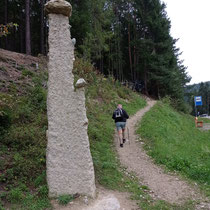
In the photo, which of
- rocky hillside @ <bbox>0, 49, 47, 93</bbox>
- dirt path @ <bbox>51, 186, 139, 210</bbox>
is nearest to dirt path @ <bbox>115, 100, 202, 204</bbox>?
dirt path @ <bbox>51, 186, 139, 210</bbox>

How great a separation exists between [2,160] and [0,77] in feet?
20.5

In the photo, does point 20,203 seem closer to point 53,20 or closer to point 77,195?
point 77,195

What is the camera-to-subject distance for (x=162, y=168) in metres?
7.36

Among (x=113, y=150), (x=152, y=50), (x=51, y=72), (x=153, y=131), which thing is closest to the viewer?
(x=51, y=72)

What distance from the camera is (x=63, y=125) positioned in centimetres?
498

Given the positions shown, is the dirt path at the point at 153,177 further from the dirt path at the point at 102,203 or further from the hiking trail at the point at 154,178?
the dirt path at the point at 102,203

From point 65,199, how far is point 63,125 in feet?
5.61

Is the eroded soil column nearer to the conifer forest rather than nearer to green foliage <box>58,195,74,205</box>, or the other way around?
green foliage <box>58,195,74,205</box>

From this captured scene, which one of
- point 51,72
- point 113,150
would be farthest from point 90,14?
point 51,72

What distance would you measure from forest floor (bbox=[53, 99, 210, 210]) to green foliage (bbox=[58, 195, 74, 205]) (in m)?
0.09

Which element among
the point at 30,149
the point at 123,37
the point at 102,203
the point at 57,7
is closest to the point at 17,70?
the point at 30,149

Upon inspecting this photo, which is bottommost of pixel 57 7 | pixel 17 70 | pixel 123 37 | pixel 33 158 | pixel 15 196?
pixel 15 196

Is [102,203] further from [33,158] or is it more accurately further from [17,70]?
[17,70]

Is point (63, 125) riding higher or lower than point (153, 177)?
higher
